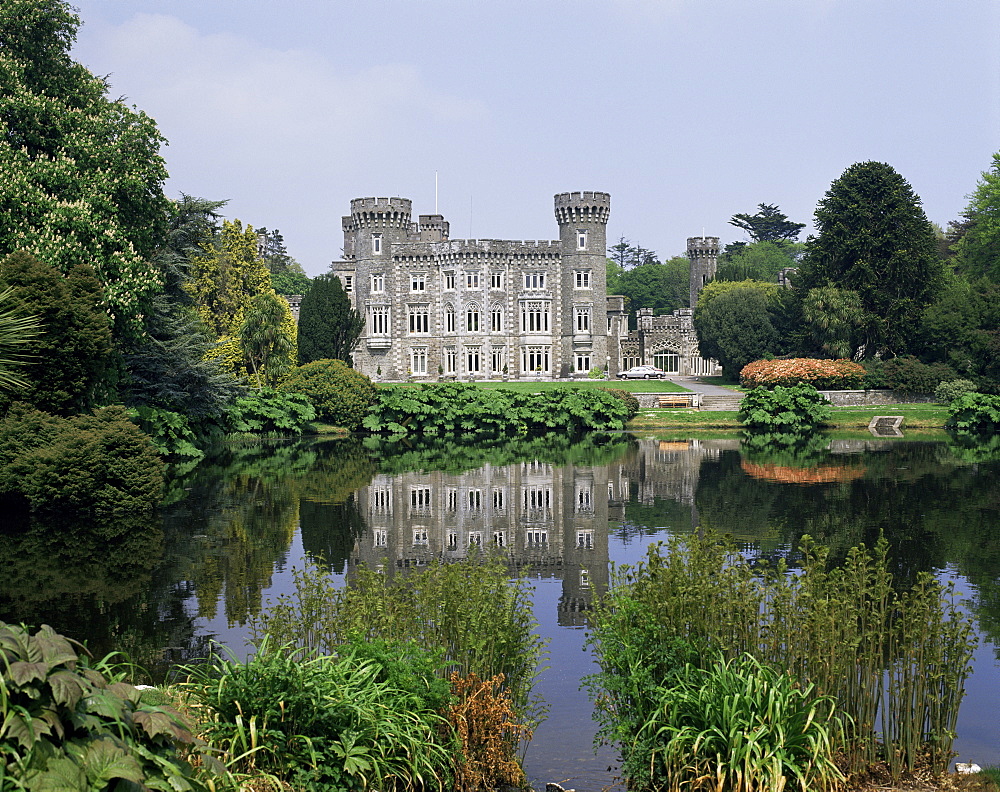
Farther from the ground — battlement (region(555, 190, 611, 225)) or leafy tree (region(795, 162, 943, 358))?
battlement (region(555, 190, 611, 225))

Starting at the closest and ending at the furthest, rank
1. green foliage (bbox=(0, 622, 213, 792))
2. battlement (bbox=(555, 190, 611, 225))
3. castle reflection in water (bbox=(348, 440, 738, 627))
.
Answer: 1. green foliage (bbox=(0, 622, 213, 792))
2. castle reflection in water (bbox=(348, 440, 738, 627))
3. battlement (bbox=(555, 190, 611, 225))

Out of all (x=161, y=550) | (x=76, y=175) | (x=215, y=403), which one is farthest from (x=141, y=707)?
(x=215, y=403)

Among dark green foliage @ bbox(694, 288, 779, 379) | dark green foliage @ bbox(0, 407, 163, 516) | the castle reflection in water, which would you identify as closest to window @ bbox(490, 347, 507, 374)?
dark green foliage @ bbox(694, 288, 779, 379)

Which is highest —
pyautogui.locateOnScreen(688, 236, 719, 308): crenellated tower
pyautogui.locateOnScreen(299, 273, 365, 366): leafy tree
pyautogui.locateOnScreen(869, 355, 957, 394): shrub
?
pyautogui.locateOnScreen(688, 236, 719, 308): crenellated tower

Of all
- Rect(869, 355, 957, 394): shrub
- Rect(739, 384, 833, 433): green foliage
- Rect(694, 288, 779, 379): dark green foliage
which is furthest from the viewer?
Rect(694, 288, 779, 379): dark green foliage

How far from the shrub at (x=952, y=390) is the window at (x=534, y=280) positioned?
28.4 meters

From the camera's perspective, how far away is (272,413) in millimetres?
42094

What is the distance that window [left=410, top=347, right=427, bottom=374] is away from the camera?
2709 inches

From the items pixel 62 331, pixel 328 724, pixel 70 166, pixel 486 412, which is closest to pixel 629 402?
pixel 486 412

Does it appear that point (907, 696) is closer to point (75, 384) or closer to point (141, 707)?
point (141, 707)

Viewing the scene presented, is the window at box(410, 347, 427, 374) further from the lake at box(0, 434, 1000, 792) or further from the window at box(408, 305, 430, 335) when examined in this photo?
the lake at box(0, 434, 1000, 792)

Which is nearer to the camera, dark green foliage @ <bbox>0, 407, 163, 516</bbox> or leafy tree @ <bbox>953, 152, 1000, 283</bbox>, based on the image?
dark green foliage @ <bbox>0, 407, 163, 516</bbox>

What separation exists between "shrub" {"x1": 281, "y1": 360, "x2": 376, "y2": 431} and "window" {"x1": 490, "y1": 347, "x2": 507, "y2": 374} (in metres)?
22.8

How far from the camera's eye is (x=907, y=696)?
7.70 metres
